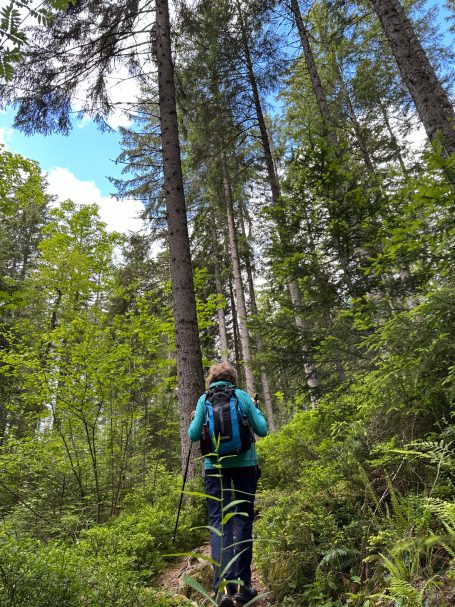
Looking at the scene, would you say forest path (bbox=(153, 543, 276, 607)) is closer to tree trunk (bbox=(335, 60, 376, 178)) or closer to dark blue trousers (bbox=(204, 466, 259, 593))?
dark blue trousers (bbox=(204, 466, 259, 593))

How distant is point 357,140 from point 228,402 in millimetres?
14641

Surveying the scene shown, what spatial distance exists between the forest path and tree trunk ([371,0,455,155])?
5291 millimetres

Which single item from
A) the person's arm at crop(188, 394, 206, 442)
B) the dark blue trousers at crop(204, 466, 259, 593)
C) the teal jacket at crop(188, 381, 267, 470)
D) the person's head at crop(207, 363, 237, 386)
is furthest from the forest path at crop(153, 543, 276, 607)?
the person's head at crop(207, 363, 237, 386)

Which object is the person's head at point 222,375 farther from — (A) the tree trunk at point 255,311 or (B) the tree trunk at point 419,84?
(A) the tree trunk at point 255,311

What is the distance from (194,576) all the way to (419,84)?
6639mm

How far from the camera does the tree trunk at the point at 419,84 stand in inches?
186

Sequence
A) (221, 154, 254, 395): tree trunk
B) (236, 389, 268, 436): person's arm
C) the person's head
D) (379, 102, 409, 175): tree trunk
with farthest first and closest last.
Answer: (379, 102, 409, 175): tree trunk, (221, 154, 254, 395): tree trunk, the person's head, (236, 389, 268, 436): person's arm

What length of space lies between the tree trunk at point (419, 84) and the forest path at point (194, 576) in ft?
17.4

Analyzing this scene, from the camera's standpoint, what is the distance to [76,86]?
8555 mm

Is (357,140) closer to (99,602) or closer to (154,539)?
(154,539)

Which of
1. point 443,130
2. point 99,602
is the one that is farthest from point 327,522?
point 443,130

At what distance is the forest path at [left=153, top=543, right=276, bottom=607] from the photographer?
3496 millimetres

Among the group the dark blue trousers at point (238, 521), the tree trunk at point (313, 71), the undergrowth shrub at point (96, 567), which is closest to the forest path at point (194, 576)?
the undergrowth shrub at point (96, 567)

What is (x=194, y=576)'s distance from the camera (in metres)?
3.92
